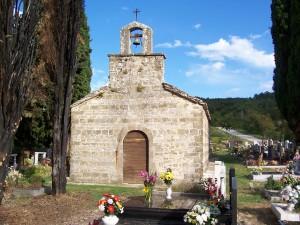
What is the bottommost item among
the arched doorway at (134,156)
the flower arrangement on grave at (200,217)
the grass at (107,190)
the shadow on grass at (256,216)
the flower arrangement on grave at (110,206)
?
the shadow on grass at (256,216)

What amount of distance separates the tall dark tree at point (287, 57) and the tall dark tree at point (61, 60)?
1292cm

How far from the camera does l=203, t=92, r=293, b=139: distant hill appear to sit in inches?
1896

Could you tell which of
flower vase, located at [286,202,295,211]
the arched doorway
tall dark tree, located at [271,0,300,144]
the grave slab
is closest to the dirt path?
the grave slab

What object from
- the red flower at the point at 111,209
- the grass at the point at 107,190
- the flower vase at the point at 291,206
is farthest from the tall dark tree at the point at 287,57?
the red flower at the point at 111,209

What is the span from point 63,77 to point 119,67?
5.10 meters

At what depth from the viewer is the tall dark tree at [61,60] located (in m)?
13.0

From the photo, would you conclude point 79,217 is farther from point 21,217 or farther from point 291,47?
point 291,47

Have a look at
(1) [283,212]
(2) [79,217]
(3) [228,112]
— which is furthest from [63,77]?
(3) [228,112]

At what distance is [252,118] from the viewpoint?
5697 cm

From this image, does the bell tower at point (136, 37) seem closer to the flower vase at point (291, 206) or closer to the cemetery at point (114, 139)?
the cemetery at point (114, 139)

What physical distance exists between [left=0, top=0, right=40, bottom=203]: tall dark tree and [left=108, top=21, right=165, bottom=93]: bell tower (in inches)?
354

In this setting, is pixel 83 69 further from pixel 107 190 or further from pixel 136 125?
pixel 107 190

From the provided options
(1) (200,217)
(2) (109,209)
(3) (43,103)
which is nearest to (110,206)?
(2) (109,209)

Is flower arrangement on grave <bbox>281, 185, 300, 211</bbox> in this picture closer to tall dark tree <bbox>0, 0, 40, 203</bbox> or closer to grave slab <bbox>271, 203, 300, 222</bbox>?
grave slab <bbox>271, 203, 300, 222</bbox>
